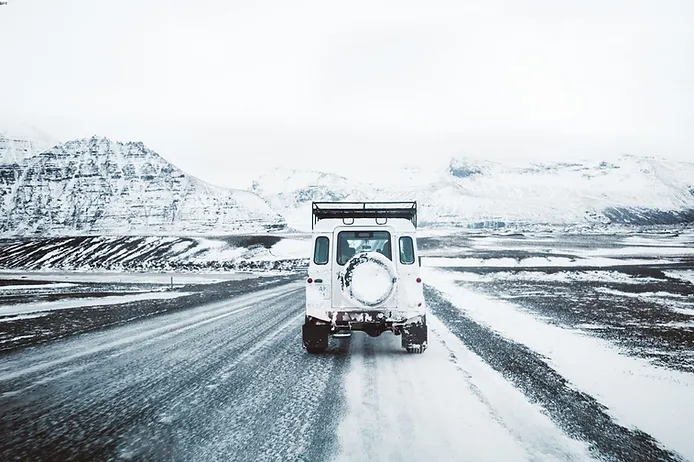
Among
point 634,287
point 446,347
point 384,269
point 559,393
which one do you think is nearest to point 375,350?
point 446,347

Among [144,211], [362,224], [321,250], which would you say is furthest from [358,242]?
[144,211]

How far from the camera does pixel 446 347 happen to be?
31.7 feet

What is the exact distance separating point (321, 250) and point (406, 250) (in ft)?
5.74

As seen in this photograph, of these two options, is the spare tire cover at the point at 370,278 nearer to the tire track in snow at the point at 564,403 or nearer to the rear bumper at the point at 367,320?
the rear bumper at the point at 367,320

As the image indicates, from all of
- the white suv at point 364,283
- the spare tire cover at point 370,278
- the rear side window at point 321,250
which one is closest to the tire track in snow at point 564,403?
the white suv at point 364,283

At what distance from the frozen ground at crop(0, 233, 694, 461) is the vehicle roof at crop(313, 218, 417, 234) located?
101 inches

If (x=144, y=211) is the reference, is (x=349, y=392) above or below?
below

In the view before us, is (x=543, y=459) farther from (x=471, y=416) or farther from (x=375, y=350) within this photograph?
(x=375, y=350)

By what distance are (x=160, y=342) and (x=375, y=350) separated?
5.01m

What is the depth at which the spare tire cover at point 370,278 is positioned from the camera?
838 cm

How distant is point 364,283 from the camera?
8445 millimetres

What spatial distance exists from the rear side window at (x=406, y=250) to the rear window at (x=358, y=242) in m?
0.25

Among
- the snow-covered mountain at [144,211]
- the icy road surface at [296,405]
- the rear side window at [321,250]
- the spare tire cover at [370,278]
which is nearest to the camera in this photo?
the icy road surface at [296,405]

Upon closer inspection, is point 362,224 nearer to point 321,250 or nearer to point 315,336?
point 321,250
